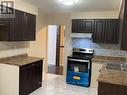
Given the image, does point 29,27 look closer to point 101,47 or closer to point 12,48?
point 12,48

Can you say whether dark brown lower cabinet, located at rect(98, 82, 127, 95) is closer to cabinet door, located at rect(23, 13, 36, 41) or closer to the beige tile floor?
the beige tile floor

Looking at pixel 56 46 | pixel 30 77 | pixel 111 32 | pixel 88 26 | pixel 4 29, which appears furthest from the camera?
pixel 56 46

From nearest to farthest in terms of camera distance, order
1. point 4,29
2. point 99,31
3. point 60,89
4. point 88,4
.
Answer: point 4,29
point 88,4
point 60,89
point 99,31

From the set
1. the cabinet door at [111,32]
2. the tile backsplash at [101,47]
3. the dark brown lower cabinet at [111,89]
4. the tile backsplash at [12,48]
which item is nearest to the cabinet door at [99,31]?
the cabinet door at [111,32]

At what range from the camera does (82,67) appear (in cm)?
452

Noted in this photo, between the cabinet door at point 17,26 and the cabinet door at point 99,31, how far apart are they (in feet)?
7.43

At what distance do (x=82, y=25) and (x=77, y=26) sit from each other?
0.57ft

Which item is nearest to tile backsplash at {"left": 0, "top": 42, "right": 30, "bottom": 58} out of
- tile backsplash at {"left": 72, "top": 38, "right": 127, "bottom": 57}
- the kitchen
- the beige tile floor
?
the kitchen

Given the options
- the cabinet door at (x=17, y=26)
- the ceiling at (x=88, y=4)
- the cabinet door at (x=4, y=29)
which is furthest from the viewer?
the ceiling at (x=88, y=4)

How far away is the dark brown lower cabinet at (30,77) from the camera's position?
3.29 m

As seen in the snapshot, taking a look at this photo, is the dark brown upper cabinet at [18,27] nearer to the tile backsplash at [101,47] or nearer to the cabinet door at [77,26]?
the cabinet door at [77,26]

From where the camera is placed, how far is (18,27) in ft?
11.6

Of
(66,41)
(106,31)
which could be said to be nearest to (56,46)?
(66,41)

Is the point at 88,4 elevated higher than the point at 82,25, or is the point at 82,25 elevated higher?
the point at 88,4
